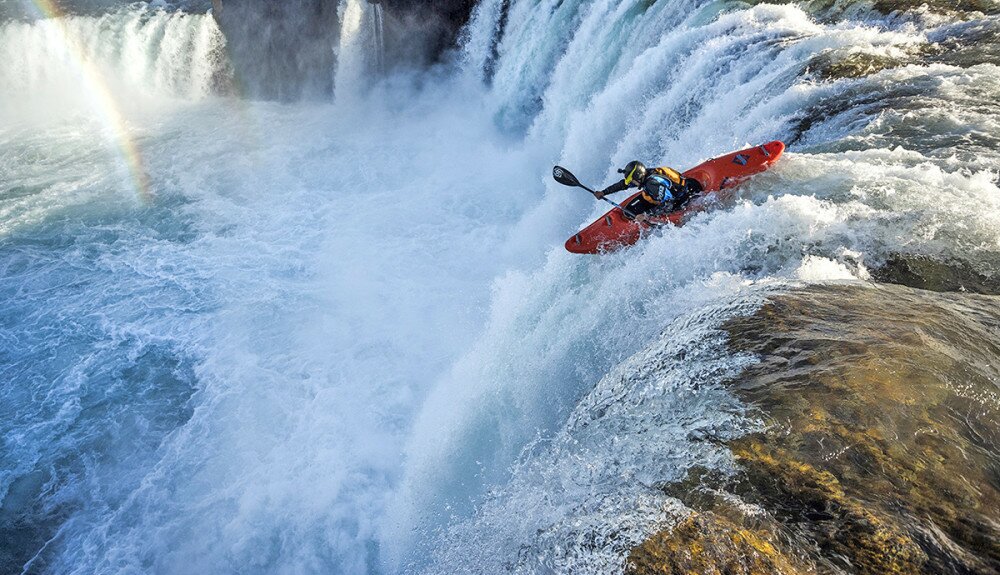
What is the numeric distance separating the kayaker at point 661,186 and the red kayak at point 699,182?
94 mm

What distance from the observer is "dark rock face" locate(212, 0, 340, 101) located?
15.9 metres

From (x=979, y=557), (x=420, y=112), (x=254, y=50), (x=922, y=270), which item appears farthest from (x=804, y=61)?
(x=254, y=50)

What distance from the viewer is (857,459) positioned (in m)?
2.80

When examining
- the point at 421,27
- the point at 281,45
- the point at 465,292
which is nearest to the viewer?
the point at 465,292

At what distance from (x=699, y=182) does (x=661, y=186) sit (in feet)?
1.55

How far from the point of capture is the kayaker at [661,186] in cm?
608

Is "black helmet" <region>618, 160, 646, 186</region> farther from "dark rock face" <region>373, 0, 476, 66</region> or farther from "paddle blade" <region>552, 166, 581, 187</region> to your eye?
"dark rock face" <region>373, 0, 476, 66</region>

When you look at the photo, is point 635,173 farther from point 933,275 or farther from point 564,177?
point 933,275

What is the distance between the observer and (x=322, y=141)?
564 inches

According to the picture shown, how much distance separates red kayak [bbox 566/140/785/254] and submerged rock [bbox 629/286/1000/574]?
2553 millimetres

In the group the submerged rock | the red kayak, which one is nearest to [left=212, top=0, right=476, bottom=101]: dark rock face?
the red kayak

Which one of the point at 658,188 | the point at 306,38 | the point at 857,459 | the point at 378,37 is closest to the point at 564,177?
the point at 658,188

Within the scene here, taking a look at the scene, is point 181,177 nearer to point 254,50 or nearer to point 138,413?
point 254,50

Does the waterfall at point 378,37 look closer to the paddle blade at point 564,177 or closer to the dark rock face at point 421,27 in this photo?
the dark rock face at point 421,27
